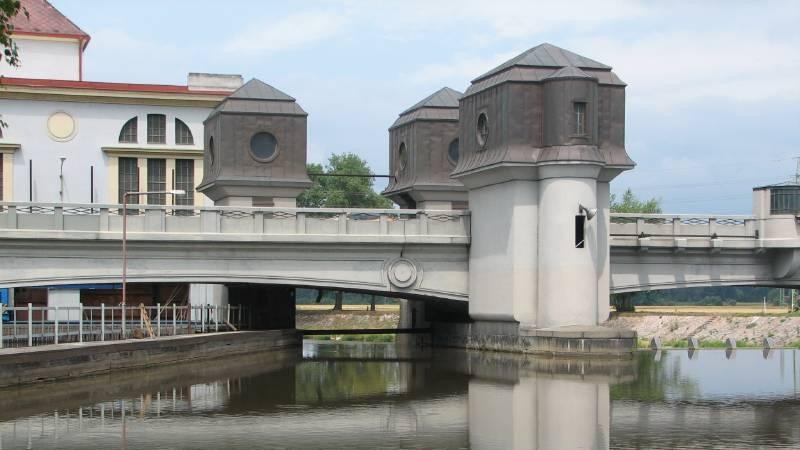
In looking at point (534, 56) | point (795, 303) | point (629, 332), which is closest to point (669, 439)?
point (629, 332)

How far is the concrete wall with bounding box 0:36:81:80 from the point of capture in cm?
7425

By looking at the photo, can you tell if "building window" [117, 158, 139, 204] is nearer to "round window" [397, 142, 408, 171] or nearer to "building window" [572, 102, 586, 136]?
"round window" [397, 142, 408, 171]

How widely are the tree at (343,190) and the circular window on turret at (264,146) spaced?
204 ft

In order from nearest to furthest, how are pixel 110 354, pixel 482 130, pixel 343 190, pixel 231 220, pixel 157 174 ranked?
1. pixel 110 354
2. pixel 231 220
3. pixel 482 130
4. pixel 157 174
5. pixel 343 190

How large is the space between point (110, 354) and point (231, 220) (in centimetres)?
1311

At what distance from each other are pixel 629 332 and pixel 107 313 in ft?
114

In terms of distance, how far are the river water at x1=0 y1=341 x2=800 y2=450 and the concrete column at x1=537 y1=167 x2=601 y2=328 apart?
2.37 metres

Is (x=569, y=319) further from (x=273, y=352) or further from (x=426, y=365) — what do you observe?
(x=273, y=352)

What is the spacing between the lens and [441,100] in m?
61.1

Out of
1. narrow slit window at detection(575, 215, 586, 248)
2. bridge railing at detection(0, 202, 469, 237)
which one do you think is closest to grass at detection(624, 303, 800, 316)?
bridge railing at detection(0, 202, 469, 237)

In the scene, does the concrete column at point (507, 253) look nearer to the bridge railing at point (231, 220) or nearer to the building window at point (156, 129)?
the bridge railing at point (231, 220)

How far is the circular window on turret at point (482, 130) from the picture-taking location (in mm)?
50031

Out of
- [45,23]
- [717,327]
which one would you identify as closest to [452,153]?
[717,327]

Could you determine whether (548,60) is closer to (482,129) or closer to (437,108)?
(482,129)
